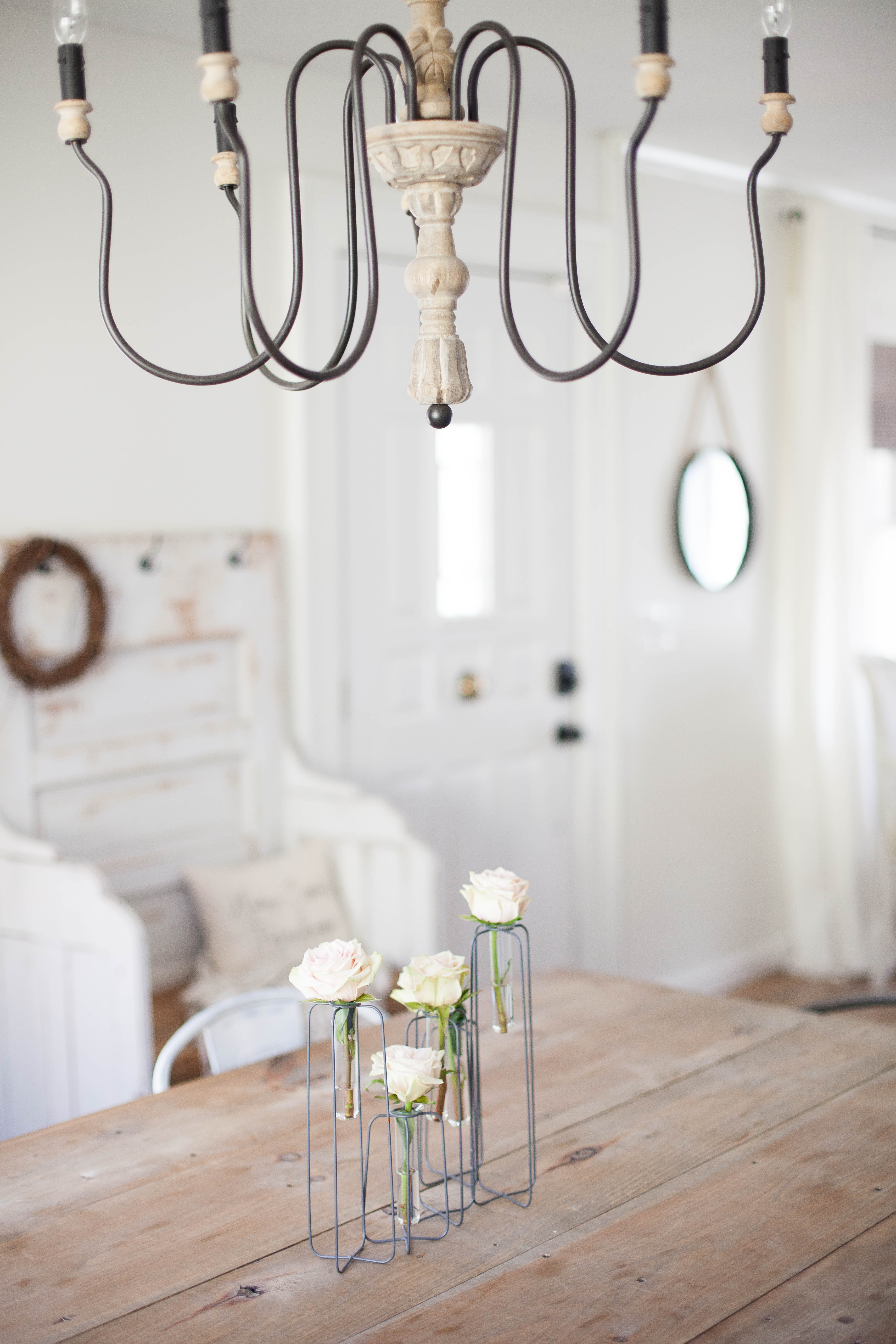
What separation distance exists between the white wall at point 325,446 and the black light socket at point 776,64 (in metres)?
1.81

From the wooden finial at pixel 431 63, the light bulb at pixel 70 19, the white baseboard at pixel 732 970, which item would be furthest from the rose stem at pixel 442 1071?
the white baseboard at pixel 732 970

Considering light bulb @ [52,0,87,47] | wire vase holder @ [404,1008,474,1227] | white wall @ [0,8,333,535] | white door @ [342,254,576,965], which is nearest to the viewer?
light bulb @ [52,0,87,47]

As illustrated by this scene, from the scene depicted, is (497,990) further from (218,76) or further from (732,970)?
(732,970)

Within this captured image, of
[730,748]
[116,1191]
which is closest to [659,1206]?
[116,1191]

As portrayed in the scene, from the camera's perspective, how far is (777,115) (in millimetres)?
1227

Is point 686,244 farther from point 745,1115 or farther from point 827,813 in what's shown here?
point 745,1115

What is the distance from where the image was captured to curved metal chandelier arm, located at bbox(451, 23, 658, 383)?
3.41 feet

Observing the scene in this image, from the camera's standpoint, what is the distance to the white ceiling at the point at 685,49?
104 inches

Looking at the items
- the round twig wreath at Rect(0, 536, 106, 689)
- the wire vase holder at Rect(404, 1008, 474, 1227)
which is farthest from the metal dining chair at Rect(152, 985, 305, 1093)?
the round twig wreath at Rect(0, 536, 106, 689)

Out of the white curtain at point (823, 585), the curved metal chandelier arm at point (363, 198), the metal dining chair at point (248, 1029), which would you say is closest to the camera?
the curved metal chandelier arm at point (363, 198)

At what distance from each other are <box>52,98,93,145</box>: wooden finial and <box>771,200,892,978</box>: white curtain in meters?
3.42

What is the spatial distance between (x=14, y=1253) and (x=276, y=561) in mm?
1882

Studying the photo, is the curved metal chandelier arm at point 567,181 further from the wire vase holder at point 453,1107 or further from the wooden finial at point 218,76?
the wire vase holder at point 453,1107

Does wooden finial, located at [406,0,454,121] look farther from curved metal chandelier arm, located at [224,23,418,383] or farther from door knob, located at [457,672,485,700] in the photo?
door knob, located at [457,672,485,700]
